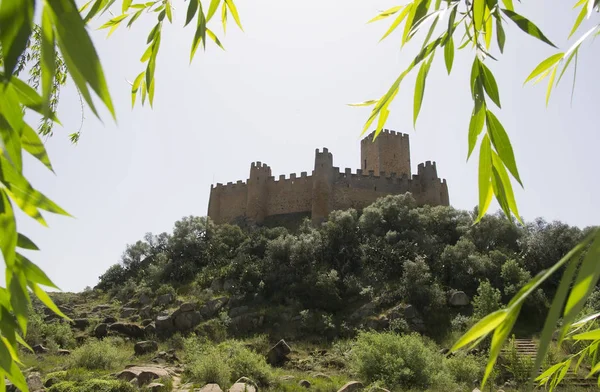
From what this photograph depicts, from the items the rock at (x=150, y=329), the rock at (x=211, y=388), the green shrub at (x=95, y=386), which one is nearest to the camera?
the green shrub at (x=95, y=386)

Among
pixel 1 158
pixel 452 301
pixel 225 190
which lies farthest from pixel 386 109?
pixel 225 190

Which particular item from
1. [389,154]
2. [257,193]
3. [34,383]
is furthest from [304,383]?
[389,154]

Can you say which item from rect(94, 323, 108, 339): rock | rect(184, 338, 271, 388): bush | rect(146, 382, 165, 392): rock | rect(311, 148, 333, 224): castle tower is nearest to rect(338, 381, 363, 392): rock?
rect(184, 338, 271, 388): bush

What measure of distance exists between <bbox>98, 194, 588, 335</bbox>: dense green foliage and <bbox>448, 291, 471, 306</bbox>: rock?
374 millimetres

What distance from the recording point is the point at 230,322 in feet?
65.6

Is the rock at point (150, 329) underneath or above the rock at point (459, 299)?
underneath

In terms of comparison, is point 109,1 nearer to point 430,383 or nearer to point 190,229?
point 430,383

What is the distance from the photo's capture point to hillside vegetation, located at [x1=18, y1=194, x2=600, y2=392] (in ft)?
40.5

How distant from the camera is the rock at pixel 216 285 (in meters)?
23.4

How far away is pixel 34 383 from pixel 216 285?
13.1 metres

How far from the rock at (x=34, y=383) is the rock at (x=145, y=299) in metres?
11.8

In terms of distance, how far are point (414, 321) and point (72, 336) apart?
1343cm

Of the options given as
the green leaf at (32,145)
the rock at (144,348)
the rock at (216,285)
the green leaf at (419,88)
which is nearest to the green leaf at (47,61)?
the green leaf at (32,145)

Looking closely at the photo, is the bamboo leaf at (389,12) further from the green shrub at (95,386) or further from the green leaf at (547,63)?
the green shrub at (95,386)
